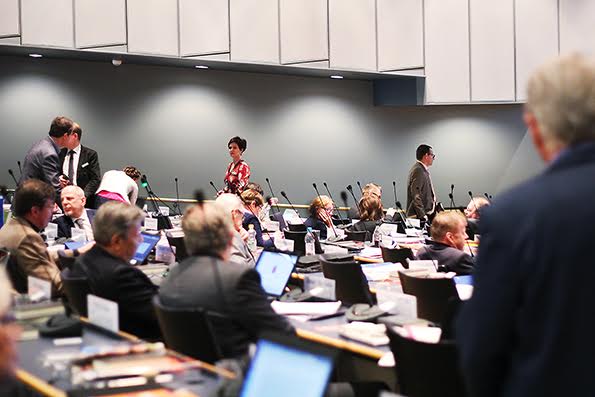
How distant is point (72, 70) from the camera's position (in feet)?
37.9

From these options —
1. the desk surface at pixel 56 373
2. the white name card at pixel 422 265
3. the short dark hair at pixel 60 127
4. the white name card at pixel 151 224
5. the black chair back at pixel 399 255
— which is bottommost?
the desk surface at pixel 56 373

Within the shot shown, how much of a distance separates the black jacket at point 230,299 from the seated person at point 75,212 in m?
3.64

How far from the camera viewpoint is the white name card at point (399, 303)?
4.01m

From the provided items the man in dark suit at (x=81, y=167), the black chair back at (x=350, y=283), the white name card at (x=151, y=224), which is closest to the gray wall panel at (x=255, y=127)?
the man in dark suit at (x=81, y=167)

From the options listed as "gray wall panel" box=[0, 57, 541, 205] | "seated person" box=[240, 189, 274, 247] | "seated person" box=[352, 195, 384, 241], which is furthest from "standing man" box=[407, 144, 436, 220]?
"seated person" box=[240, 189, 274, 247]

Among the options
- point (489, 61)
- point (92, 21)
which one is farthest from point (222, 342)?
point (489, 61)

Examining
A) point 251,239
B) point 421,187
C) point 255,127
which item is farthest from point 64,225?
point 255,127

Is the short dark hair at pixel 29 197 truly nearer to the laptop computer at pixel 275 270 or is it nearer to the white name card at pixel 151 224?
the laptop computer at pixel 275 270

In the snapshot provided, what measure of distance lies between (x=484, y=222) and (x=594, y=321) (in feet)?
0.96

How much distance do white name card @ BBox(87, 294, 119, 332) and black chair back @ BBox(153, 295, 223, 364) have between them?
0.22m

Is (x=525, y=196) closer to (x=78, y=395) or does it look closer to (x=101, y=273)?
(x=78, y=395)

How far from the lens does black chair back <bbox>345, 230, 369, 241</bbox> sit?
812 centimetres

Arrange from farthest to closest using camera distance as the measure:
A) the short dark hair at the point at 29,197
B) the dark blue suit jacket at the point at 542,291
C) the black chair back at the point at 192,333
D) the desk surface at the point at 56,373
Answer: the short dark hair at the point at 29,197 < the black chair back at the point at 192,333 < the desk surface at the point at 56,373 < the dark blue suit jacket at the point at 542,291

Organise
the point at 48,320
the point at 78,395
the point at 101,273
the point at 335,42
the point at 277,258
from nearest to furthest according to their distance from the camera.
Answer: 1. the point at 78,395
2. the point at 48,320
3. the point at 101,273
4. the point at 277,258
5. the point at 335,42
